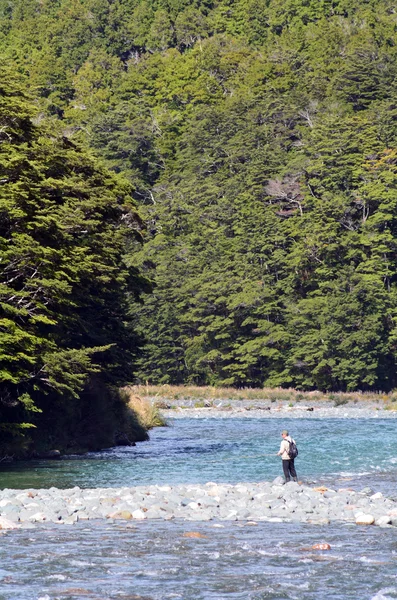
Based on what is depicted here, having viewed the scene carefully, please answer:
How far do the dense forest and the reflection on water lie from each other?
12873 mm

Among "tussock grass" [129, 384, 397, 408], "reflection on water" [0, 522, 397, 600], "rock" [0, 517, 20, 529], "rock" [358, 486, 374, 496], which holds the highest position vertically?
"tussock grass" [129, 384, 397, 408]

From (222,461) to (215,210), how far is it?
8238cm

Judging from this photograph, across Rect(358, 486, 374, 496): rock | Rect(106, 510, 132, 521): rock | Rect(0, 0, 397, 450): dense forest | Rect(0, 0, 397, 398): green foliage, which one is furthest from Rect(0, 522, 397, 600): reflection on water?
Rect(0, 0, 397, 398): green foliage

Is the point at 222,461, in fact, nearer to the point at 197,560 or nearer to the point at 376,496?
the point at 376,496

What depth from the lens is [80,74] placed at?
194 metres

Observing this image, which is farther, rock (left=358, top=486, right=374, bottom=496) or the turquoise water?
the turquoise water

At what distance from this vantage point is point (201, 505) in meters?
23.0

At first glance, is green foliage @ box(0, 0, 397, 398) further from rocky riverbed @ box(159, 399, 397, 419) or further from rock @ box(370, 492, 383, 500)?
rock @ box(370, 492, 383, 500)

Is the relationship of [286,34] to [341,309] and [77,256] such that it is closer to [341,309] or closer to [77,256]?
[341,309]

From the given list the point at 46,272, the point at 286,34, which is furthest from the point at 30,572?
the point at 286,34

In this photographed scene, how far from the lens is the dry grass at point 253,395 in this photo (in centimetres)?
8515

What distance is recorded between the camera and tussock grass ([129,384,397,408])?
84812mm

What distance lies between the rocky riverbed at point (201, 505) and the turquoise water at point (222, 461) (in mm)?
3261

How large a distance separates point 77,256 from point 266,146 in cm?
9253
